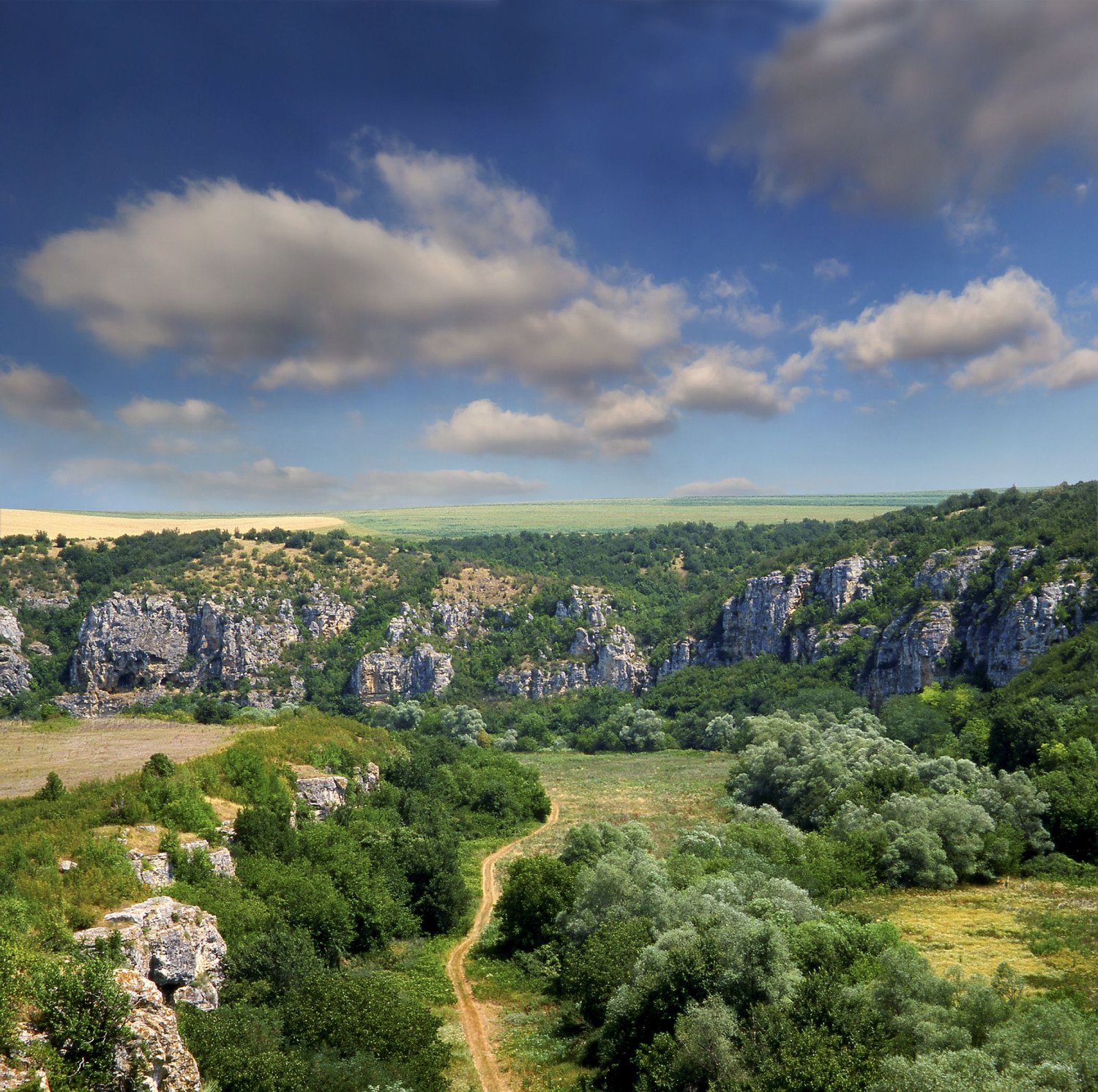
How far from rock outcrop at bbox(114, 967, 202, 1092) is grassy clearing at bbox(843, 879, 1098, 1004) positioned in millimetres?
23237

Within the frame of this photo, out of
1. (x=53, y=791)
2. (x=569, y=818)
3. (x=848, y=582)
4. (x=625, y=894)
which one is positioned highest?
(x=53, y=791)

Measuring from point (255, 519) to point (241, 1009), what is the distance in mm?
188719

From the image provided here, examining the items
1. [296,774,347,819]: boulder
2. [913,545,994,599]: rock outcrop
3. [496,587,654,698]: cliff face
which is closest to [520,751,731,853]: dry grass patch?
[296,774,347,819]: boulder

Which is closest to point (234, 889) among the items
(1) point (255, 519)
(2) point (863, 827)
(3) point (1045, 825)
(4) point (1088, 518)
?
(2) point (863, 827)

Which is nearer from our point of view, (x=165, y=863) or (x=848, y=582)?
(x=165, y=863)

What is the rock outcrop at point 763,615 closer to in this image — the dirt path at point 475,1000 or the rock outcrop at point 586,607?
the rock outcrop at point 586,607

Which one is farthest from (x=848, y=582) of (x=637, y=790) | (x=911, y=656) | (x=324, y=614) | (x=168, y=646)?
(x=168, y=646)

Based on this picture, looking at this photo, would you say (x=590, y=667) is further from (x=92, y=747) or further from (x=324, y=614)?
(x=92, y=747)

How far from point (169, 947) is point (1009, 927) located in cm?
3268

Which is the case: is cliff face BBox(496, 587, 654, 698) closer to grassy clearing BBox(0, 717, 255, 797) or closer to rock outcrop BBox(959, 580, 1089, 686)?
rock outcrop BBox(959, 580, 1089, 686)

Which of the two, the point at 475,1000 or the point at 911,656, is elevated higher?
the point at 475,1000

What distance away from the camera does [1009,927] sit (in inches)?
1305

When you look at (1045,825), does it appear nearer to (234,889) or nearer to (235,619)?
(234,889)

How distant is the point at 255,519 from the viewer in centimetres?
19750
